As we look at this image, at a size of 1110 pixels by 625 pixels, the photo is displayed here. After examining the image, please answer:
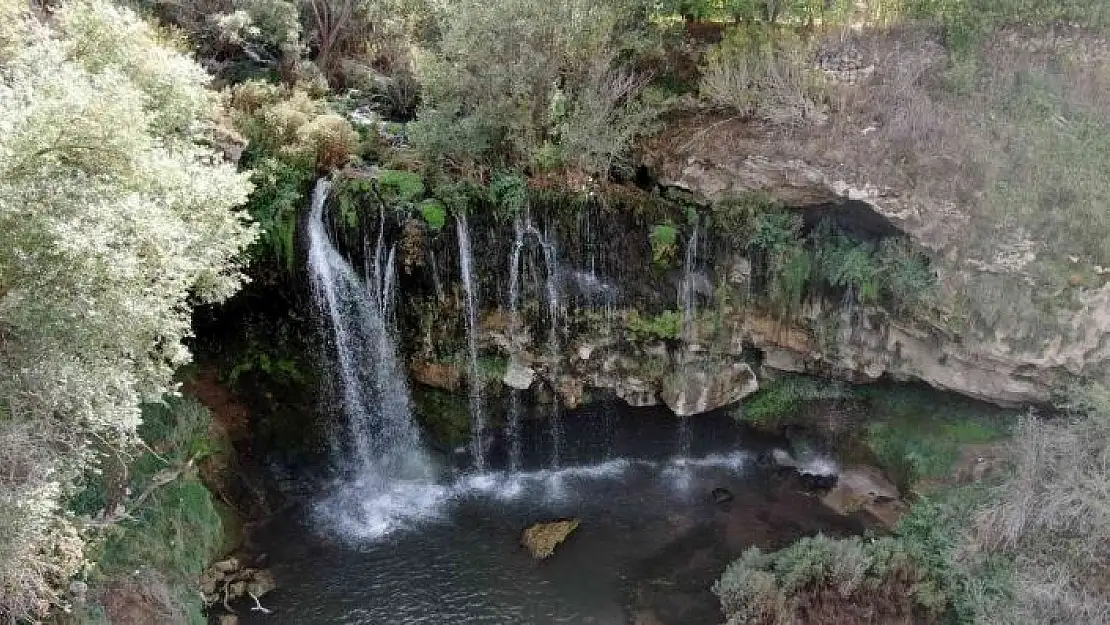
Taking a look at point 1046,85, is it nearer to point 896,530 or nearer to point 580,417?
point 896,530

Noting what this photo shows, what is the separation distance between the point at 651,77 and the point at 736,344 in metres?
6.30

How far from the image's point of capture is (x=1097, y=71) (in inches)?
669

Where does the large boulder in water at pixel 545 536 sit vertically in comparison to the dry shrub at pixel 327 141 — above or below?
below

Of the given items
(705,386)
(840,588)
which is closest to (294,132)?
(705,386)

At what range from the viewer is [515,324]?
17438mm

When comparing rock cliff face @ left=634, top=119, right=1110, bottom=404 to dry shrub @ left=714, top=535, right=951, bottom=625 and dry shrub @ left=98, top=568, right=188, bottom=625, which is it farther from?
dry shrub @ left=98, top=568, right=188, bottom=625

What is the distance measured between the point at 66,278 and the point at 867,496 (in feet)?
50.2

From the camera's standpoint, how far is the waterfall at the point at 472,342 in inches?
653

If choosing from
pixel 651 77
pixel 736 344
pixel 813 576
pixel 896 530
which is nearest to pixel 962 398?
pixel 896 530

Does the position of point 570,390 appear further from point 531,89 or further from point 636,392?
point 531,89

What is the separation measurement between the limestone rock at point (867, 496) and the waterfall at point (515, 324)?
688 cm

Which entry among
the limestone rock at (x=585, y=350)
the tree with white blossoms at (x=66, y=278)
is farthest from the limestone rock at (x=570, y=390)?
the tree with white blossoms at (x=66, y=278)

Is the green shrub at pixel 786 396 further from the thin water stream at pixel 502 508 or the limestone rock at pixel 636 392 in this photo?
the limestone rock at pixel 636 392

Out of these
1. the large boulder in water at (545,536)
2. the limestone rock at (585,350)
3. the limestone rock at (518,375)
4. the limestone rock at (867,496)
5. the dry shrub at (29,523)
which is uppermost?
the dry shrub at (29,523)
